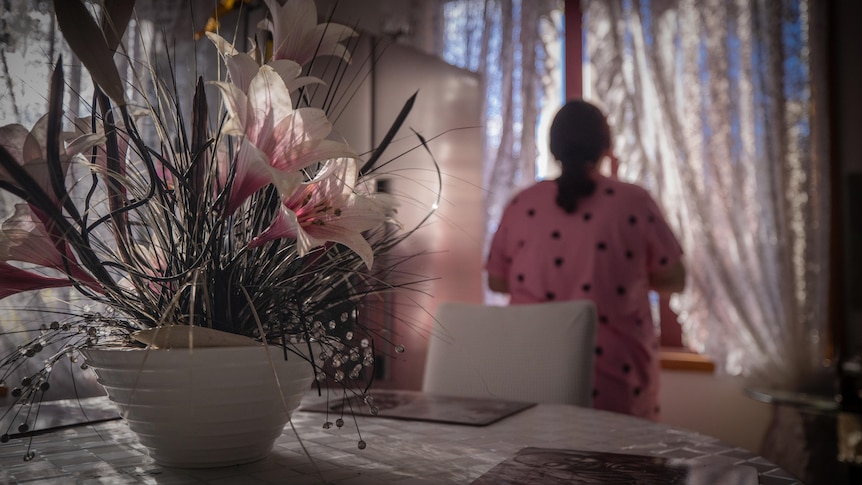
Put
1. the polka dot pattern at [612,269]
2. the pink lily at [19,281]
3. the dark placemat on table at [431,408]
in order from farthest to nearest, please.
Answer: the polka dot pattern at [612,269] → the dark placemat on table at [431,408] → the pink lily at [19,281]

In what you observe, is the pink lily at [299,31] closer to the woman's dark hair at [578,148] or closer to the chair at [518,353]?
the chair at [518,353]

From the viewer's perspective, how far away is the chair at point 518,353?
158 cm

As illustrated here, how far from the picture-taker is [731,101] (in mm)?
3078

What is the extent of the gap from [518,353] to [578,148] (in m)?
0.79

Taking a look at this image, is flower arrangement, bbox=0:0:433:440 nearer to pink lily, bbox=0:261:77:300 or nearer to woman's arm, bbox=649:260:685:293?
pink lily, bbox=0:261:77:300

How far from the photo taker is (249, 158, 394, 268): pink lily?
0.80 metres

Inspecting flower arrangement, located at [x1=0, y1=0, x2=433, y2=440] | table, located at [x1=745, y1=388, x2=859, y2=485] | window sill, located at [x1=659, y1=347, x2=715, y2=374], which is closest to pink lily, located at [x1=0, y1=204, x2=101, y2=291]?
flower arrangement, located at [x1=0, y1=0, x2=433, y2=440]

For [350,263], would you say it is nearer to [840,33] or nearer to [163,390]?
[163,390]

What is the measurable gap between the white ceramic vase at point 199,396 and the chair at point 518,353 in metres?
0.78

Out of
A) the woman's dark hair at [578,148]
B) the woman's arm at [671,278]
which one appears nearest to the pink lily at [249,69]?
the woman's dark hair at [578,148]

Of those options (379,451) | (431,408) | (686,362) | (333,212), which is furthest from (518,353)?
(686,362)

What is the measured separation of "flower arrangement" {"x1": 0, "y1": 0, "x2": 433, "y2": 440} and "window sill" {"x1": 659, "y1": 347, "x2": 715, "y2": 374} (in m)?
2.57

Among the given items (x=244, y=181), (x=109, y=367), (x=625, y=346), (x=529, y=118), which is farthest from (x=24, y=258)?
(x=529, y=118)

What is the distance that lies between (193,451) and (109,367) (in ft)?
0.44
